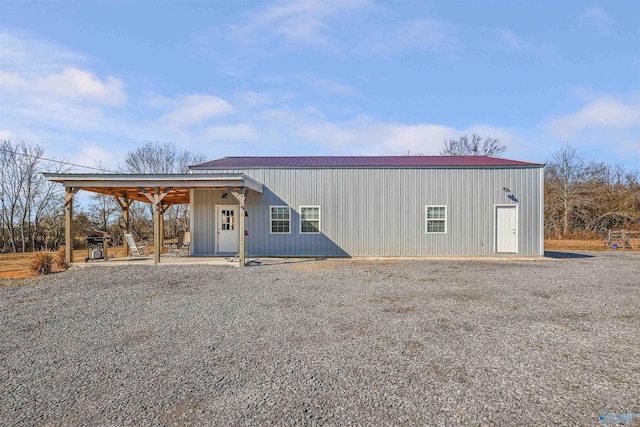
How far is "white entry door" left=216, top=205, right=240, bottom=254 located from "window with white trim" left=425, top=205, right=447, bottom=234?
709cm

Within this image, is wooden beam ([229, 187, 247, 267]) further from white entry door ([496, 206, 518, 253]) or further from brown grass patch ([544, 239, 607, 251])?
brown grass patch ([544, 239, 607, 251])

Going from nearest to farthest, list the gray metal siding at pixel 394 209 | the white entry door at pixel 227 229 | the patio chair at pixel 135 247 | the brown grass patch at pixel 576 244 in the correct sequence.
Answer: the patio chair at pixel 135 247 < the gray metal siding at pixel 394 209 < the white entry door at pixel 227 229 < the brown grass patch at pixel 576 244

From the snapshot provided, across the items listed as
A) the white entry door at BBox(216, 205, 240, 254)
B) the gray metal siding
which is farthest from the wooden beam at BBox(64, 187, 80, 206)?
the gray metal siding

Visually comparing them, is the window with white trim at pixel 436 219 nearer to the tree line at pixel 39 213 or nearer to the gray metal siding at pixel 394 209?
the gray metal siding at pixel 394 209

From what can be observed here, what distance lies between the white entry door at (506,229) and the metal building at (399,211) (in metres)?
0.03

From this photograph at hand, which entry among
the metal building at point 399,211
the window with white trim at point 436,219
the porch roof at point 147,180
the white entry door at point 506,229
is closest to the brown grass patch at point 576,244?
the white entry door at point 506,229

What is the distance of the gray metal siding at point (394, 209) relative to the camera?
482 inches

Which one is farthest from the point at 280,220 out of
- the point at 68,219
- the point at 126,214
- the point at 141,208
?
the point at 141,208

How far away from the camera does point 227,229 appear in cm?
1250

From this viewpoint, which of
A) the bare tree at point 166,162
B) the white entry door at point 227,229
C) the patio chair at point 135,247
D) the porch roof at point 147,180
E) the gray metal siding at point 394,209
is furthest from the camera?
the bare tree at point 166,162

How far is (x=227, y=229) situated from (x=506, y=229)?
34.0 feet

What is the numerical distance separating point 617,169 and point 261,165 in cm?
2893

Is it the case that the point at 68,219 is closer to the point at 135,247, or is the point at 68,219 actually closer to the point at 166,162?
the point at 135,247

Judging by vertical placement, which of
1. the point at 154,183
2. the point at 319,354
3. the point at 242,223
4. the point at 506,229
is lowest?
the point at 319,354
